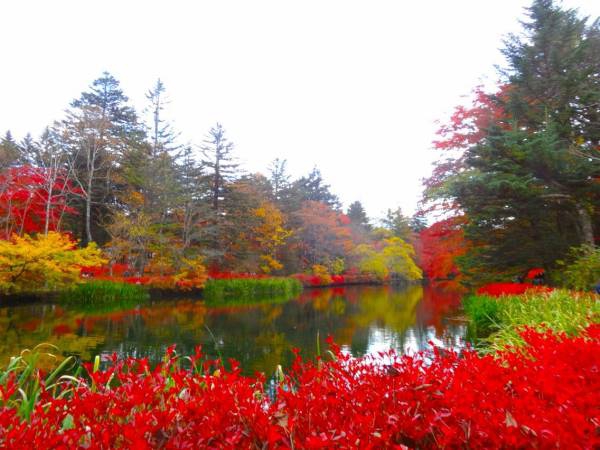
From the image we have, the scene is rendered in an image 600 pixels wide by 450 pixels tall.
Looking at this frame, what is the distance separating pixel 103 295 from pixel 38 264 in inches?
136

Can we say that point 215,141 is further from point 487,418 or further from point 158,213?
point 487,418

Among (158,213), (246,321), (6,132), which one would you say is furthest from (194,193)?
(6,132)

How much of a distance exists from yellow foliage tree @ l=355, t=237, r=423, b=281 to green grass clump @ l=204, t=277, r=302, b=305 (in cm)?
1107

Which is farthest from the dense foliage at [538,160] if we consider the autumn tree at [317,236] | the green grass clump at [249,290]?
the autumn tree at [317,236]

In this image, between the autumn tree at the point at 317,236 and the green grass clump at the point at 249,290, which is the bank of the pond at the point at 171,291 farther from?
the autumn tree at the point at 317,236

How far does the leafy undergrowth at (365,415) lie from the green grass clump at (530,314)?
7.29ft

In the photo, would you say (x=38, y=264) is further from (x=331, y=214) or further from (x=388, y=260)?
(x=388, y=260)

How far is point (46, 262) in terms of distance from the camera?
13.4m

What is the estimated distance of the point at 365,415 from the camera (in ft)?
5.24

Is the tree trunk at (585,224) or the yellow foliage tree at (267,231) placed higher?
the yellow foliage tree at (267,231)

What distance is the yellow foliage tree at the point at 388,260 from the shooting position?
35.7 meters

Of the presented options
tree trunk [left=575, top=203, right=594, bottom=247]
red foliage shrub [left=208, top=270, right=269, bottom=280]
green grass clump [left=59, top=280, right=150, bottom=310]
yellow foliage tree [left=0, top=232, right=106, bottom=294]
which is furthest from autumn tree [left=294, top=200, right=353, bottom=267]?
tree trunk [left=575, top=203, right=594, bottom=247]

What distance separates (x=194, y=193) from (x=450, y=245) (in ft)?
46.7

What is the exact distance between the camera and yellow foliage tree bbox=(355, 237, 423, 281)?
1404 inches
